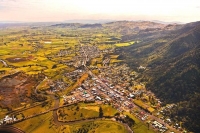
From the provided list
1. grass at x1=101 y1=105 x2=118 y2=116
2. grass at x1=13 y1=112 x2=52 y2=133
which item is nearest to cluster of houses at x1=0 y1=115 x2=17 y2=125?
grass at x1=13 y1=112 x2=52 y2=133

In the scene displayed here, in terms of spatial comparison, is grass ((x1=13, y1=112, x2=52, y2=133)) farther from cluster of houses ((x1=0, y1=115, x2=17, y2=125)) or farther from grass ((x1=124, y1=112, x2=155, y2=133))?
grass ((x1=124, y1=112, x2=155, y2=133))

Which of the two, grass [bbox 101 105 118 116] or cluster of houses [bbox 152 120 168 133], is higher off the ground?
grass [bbox 101 105 118 116]

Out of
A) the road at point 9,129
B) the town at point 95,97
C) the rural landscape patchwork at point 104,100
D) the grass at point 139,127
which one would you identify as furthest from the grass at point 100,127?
the road at point 9,129

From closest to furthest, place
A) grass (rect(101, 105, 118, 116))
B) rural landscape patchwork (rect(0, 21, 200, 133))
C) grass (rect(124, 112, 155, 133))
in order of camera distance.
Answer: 1. grass (rect(124, 112, 155, 133))
2. rural landscape patchwork (rect(0, 21, 200, 133))
3. grass (rect(101, 105, 118, 116))

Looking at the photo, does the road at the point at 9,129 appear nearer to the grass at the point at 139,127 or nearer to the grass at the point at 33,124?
the grass at the point at 33,124

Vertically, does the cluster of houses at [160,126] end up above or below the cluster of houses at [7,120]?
below

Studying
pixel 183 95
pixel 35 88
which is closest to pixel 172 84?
pixel 183 95

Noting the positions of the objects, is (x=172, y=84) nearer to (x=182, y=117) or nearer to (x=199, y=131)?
(x=182, y=117)

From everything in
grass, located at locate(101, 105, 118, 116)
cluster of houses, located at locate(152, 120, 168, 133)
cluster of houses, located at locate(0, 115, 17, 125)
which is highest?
grass, located at locate(101, 105, 118, 116)

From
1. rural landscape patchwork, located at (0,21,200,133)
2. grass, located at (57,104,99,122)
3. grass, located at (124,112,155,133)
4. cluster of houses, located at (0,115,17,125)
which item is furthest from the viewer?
grass, located at (57,104,99,122)

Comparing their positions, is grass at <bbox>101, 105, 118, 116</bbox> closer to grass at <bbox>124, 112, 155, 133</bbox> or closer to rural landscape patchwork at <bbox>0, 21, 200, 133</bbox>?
rural landscape patchwork at <bbox>0, 21, 200, 133</bbox>

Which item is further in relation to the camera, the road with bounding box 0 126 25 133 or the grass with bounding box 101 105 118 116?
the grass with bounding box 101 105 118 116

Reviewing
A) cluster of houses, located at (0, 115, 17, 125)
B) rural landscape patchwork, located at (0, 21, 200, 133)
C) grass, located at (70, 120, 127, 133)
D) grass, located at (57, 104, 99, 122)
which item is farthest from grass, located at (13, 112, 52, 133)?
grass, located at (70, 120, 127, 133)
